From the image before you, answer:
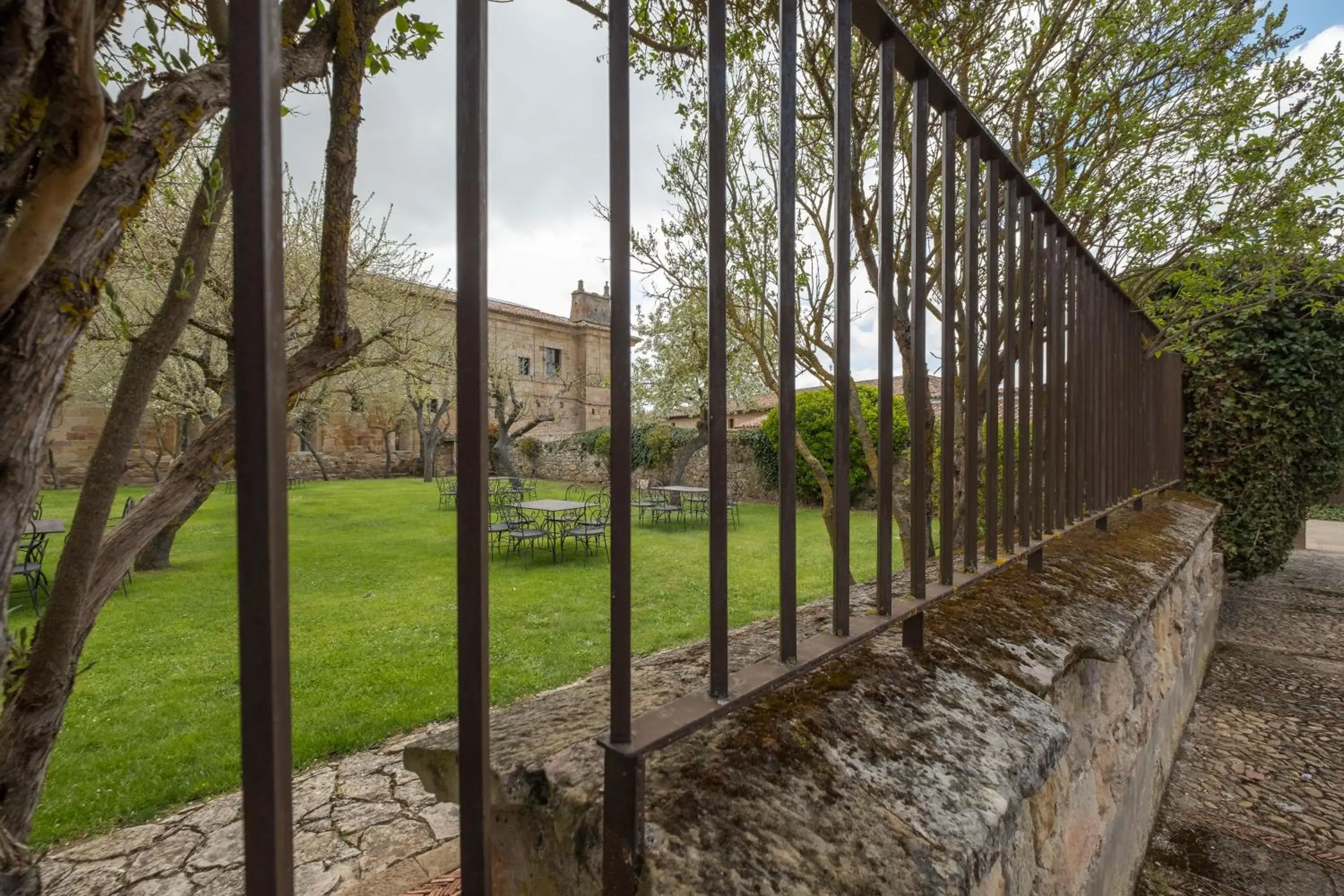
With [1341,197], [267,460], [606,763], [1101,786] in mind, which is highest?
[1341,197]

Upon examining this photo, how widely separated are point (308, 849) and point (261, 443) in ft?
9.89

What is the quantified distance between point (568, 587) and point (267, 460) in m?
7.47

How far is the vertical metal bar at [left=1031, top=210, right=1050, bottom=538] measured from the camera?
6.42 feet

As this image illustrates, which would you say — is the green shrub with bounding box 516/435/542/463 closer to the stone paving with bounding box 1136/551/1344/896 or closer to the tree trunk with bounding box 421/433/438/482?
the tree trunk with bounding box 421/433/438/482

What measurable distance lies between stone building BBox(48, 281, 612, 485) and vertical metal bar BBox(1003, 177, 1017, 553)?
16.6m

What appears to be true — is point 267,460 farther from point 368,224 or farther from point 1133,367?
point 368,224

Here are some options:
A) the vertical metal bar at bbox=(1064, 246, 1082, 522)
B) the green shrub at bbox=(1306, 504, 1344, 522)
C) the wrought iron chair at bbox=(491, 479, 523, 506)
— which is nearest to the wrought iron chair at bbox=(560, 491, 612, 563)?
the wrought iron chair at bbox=(491, 479, 523, 506)

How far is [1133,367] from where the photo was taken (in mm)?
3635

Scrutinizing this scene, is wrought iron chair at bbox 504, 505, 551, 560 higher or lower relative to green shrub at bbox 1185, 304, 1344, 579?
lower

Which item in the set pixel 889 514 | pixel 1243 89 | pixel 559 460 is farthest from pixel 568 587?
pixel 559 460

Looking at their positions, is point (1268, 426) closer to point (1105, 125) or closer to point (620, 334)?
point (1105, 125)

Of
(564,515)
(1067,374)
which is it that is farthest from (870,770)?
(564,515)

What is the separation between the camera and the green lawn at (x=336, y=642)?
3.32m

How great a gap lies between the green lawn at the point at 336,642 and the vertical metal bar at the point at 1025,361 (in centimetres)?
267
